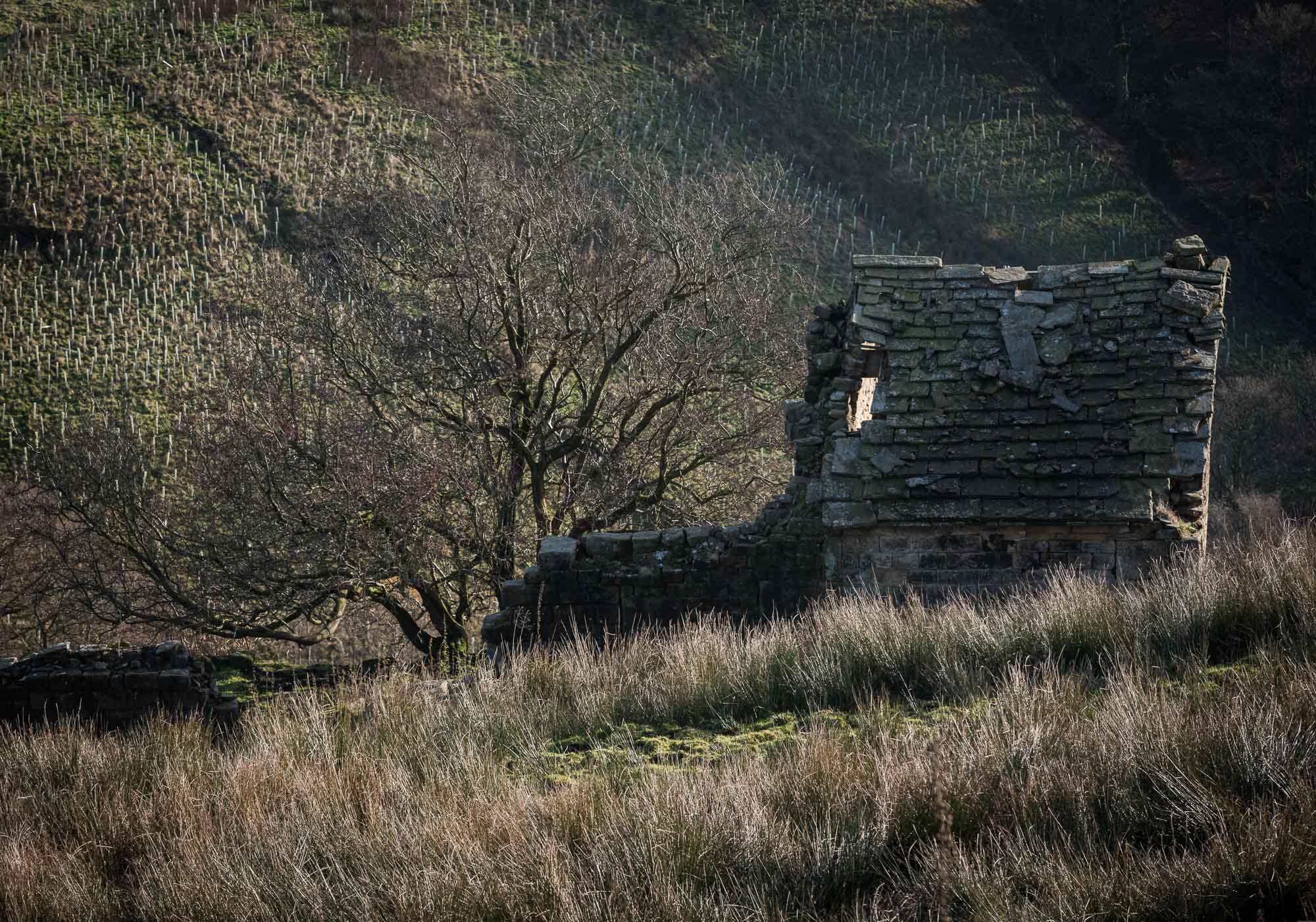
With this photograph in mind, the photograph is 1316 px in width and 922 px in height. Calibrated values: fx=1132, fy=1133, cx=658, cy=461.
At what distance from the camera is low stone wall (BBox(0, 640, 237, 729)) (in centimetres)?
966

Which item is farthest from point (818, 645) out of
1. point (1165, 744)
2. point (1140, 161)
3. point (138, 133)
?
point (1140, 161)

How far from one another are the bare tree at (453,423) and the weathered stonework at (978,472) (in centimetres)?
393

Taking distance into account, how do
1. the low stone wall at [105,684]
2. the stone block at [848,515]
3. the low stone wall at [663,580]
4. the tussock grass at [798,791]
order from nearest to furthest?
1. the tussock grass at [798,791]
2. the low stone wall at [105,684]
3. the stone block at [848,515]
4. the low stone wall at [663,580]

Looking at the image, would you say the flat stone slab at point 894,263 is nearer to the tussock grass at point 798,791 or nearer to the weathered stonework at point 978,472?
the weathered stonework at point 978,472

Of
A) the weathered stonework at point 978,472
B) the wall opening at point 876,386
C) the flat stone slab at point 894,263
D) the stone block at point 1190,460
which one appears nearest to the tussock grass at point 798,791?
the weathered stonework at point 978,472

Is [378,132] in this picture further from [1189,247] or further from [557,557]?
[1189,247]

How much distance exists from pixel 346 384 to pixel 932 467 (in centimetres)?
910

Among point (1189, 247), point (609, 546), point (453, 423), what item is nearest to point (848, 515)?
point (609, 546)

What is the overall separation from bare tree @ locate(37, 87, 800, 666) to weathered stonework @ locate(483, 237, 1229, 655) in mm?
3933

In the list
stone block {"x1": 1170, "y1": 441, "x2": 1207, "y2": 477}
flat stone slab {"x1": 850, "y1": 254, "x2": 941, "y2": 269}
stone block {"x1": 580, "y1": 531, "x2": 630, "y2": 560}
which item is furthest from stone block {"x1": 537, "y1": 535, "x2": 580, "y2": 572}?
stone block {"x1": 1170, "y1": 441, "x2": 1207, "y2": 477}

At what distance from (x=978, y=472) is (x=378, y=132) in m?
33.9

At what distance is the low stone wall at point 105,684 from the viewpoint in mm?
9656

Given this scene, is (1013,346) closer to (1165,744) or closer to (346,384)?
(1165,744)

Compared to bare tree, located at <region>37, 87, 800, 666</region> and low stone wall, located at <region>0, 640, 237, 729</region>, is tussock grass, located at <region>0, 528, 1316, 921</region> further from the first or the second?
bare tree, located at <region>37, 87, 800, 666</region>
